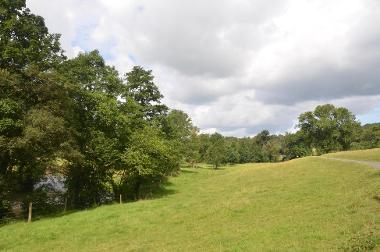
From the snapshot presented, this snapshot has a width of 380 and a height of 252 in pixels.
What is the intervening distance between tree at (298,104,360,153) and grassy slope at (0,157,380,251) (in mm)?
84273

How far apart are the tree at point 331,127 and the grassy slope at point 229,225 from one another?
276 ft

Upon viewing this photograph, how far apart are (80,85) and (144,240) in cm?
2433

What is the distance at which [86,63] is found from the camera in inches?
1730

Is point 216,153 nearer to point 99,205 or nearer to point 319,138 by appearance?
point 319,138

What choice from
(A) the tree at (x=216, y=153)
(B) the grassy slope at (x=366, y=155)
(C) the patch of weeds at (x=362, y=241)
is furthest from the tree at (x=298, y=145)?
(C) the patch of weeds at (x=362, y=241)

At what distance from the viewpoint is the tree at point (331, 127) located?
114062 millimetres

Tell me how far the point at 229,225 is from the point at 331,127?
335ft

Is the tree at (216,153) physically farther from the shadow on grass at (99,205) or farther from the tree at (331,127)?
the shadow on grass at (99,205)

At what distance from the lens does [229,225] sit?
23266 mm

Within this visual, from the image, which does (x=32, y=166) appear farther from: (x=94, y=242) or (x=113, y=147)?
(x=94, y=242)

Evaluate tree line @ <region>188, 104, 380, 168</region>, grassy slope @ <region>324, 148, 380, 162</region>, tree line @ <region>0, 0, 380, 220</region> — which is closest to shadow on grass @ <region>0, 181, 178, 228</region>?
tree line @ <region>0, 0, 380, 220</region>

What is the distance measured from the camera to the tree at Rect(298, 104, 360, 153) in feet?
374

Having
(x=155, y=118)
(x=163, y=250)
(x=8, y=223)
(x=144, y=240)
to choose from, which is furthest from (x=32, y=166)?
(x=155, y=118)

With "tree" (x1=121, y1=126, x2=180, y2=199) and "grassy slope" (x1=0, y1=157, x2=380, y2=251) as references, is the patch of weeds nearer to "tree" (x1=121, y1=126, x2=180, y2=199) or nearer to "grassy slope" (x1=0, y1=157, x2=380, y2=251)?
"grassy slope" (x1=0, y1=157, x2=380, y2=251)
